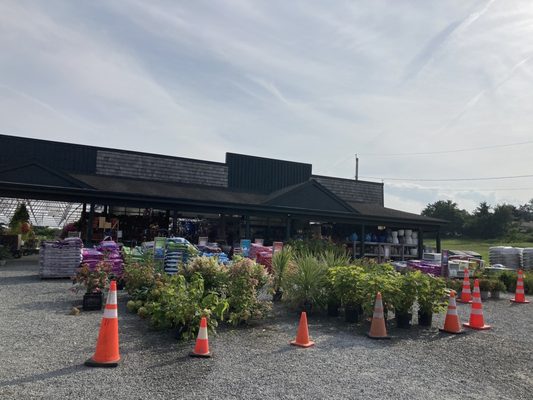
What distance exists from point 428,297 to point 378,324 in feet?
4.54

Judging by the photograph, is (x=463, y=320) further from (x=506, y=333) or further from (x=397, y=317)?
(x=397, y=317)

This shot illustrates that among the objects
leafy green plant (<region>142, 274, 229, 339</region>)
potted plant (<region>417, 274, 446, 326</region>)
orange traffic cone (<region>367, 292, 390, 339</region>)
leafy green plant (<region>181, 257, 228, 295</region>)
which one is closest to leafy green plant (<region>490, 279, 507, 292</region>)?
potted plant (<region>417, 274, 446, 326</region>)

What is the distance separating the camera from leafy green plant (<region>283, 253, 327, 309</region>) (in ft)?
28.6

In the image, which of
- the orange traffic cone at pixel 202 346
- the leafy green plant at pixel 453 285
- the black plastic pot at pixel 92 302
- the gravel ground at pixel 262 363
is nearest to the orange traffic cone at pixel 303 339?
the gravel ground at pixel 262 363

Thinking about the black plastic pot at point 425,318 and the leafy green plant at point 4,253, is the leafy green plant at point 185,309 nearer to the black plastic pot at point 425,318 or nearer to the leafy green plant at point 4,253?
the black plastic pot at point 425,318

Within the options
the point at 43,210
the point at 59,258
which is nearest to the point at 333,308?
the point at 59,258

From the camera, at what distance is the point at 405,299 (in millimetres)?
7766

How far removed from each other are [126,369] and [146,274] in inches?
152

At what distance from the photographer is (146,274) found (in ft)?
28.3

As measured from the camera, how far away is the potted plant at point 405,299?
772cm

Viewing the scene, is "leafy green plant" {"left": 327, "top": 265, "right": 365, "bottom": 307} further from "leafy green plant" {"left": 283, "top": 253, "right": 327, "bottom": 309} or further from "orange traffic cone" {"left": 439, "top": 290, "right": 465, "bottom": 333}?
"orange traffic cone" {"left": 439, "top": 290, "right": 465, "bottom": 333}

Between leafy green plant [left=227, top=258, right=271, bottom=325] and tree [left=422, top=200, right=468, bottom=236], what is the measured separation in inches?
2617

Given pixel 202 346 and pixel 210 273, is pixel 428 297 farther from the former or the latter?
pixel 202 346

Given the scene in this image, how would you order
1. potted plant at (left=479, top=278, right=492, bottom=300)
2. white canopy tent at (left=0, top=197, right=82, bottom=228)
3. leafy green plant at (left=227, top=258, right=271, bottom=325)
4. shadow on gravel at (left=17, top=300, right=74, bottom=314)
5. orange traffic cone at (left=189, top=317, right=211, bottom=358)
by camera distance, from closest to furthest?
orange traffic cone at (left=189, top=317, right=211, bottom=358) < leafy green plant at (left=227, top=258, right=271, bottom=325) < shadow on gravel at (left=17, top=300, right=74, bottom=314) < potted plant at (left=479, top=278, right=492, bottom=300) < white canopy tent at (left=0, top=197, right=82, bottom=228)
